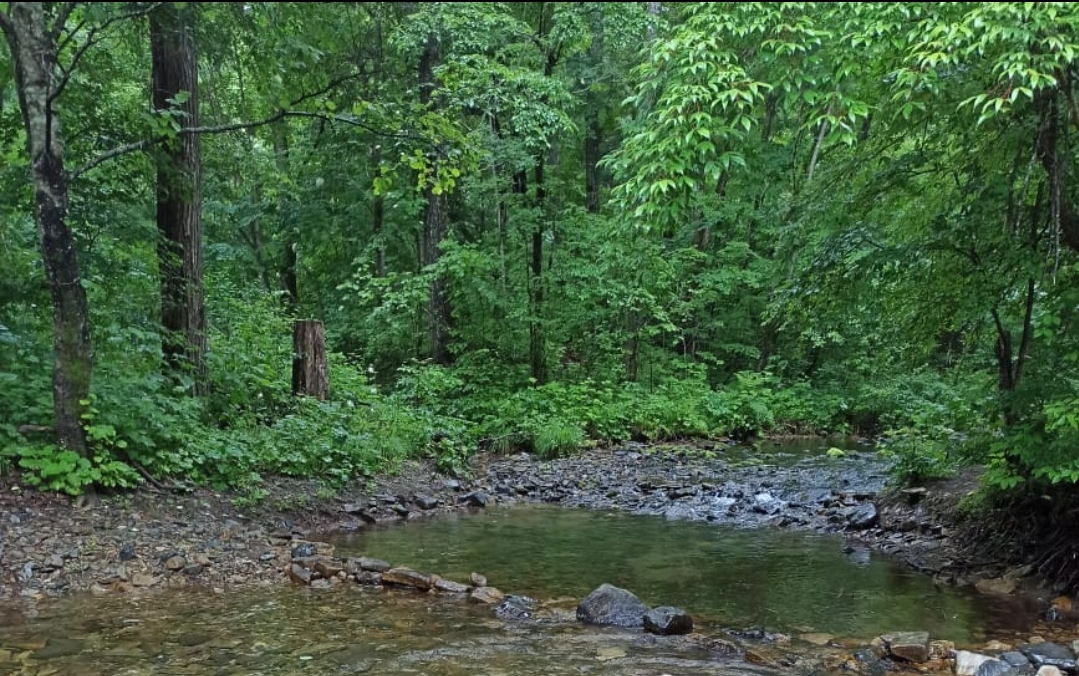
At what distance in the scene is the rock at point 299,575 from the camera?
6.09 meters

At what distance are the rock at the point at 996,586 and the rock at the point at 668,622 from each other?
9.25 ft

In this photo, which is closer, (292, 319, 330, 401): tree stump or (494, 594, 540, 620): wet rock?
(494, 594, 540, 620): wet rock

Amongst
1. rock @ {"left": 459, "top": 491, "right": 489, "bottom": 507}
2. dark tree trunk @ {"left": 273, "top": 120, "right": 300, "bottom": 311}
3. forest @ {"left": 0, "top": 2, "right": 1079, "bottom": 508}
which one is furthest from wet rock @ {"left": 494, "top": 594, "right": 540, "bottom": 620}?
dark tree trunk @ {"left": 273, "top": 120, "right": 300, "bottom": 311}

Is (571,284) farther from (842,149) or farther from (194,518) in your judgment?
(194,518)

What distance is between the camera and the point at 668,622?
5.16m

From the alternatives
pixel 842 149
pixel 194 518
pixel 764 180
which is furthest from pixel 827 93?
pixel 764 180

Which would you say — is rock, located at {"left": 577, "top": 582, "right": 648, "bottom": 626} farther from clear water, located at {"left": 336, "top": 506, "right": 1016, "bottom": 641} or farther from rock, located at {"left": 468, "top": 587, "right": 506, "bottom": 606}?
rock, located at {"left": 468, "top": 587, "right": 506, "bottom": 606}

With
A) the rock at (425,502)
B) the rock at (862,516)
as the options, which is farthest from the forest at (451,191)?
the rock at (425,502)

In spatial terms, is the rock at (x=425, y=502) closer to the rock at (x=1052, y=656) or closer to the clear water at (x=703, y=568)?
the clear water at (x=703, y=568)

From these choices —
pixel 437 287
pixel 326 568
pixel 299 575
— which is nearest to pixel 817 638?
pixel 326 568

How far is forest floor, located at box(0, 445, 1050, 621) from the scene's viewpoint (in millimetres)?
5871

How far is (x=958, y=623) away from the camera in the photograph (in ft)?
18.1

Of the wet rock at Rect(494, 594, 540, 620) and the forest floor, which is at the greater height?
the forest floor

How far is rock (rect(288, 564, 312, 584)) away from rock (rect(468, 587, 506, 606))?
1330 millimetres
